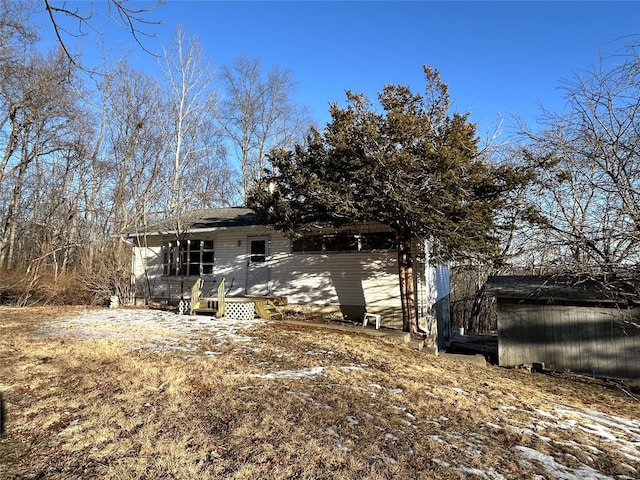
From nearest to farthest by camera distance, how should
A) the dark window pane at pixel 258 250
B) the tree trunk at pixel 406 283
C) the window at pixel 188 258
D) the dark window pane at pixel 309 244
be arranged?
1. the tree trunk at pixel 406 283
2. the dark window pane at pixel 309 244
3. the dark window pane at pixel 258 250
4. the window at pixel 188 258

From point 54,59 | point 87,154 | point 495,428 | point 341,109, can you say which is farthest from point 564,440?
point 87,154

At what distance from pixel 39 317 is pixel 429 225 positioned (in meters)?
11.0

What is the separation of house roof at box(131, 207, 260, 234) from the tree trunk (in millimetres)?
5384

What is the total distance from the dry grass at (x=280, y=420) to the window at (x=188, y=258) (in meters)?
7.65

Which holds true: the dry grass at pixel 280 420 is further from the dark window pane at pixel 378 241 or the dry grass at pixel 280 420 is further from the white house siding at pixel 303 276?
the dark window pane at pixel 378 241

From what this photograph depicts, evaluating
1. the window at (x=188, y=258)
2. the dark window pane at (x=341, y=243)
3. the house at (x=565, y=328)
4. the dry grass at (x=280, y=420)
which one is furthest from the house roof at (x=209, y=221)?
the house at (x=565, y=328)

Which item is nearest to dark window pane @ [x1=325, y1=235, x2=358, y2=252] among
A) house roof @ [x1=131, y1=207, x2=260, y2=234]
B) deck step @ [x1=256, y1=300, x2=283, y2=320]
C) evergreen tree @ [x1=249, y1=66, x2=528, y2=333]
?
evergreen tree @ [x1=249, y1=66, x2=528, y2=333]

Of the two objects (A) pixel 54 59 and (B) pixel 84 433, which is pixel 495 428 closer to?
(B) pixel 84 433

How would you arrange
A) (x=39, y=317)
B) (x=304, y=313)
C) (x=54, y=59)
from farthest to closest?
(x=54, y=59) → (x=304, y=313) → (x=39, y=317)

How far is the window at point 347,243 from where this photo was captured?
1143cm

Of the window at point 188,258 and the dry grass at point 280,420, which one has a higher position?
the window at point 188,258

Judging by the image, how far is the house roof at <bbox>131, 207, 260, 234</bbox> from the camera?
14125 mm

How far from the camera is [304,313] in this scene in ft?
40.8

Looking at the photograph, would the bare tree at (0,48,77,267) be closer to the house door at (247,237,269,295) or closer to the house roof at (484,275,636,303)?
the house door at (247,237,269,295)
